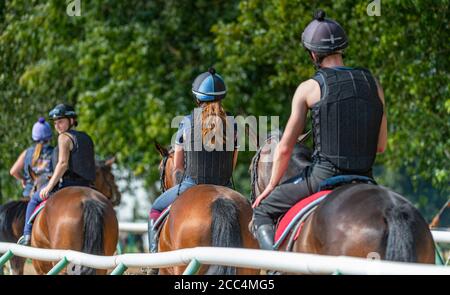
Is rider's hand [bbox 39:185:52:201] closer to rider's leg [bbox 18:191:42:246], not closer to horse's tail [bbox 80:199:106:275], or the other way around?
rider's leg [bbox 18:191:42:246]

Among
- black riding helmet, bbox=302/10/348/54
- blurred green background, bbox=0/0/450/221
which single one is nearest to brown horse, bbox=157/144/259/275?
black riding helmet, bbox=302/10/348/54

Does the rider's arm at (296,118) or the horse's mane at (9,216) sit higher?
the rider's arm at (296,118)

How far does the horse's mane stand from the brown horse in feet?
19.9

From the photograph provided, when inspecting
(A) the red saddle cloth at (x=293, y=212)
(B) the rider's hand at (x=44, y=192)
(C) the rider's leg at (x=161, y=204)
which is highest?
(A) the red saddle cloth at (x=293, y=212)

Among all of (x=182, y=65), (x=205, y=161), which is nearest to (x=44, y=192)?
(x=205, y=161)

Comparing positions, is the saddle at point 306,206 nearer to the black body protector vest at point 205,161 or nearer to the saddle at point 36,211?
the black body protector vest at point 205,161

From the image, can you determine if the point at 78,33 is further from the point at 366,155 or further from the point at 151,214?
the point at 366,155

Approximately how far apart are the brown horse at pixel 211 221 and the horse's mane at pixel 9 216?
6.05 metres

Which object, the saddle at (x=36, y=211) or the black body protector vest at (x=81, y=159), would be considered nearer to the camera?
the black body protector vest at (x=81, y=159)

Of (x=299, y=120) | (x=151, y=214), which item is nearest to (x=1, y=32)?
(x=151, y=214)

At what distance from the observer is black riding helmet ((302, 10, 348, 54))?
6824mm

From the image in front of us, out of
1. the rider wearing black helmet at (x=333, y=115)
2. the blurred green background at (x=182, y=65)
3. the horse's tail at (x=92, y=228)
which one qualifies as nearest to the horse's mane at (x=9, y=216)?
the horse's tail at (x=92, y=228)

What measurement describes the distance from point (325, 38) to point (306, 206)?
111 centimetres

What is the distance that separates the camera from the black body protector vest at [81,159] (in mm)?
11656
